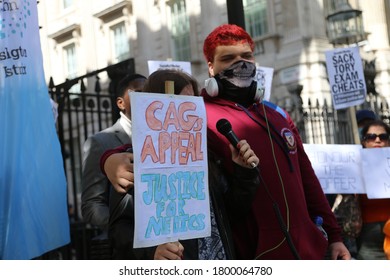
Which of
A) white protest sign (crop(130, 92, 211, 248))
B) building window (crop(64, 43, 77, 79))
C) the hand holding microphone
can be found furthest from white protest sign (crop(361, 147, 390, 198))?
building window (crop(64, 43, 77, 79))

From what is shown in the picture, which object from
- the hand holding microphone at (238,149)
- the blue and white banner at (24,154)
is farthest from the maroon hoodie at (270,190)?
the blue and white banner at (24,154)

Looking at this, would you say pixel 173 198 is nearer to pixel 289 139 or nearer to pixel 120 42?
pixel 289 139

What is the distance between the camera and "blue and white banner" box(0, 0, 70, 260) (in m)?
3.65

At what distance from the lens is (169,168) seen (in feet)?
8.46

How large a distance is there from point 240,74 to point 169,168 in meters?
0.66

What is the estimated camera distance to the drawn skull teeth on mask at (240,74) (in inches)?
120

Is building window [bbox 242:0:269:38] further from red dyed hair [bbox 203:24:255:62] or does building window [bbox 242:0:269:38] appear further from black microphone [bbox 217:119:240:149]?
black microphone [bbox 217:119:240:149]

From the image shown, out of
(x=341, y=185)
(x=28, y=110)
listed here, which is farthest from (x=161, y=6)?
(x=28, y=110)

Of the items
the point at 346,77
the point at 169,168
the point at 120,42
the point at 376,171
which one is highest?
the point at 120,42

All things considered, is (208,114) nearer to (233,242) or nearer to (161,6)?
(233,242)

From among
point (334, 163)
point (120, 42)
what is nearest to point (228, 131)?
point (334, 163)

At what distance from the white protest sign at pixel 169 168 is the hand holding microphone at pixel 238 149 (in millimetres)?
86

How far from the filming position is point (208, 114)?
3057 millimetres

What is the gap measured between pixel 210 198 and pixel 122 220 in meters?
0.34
